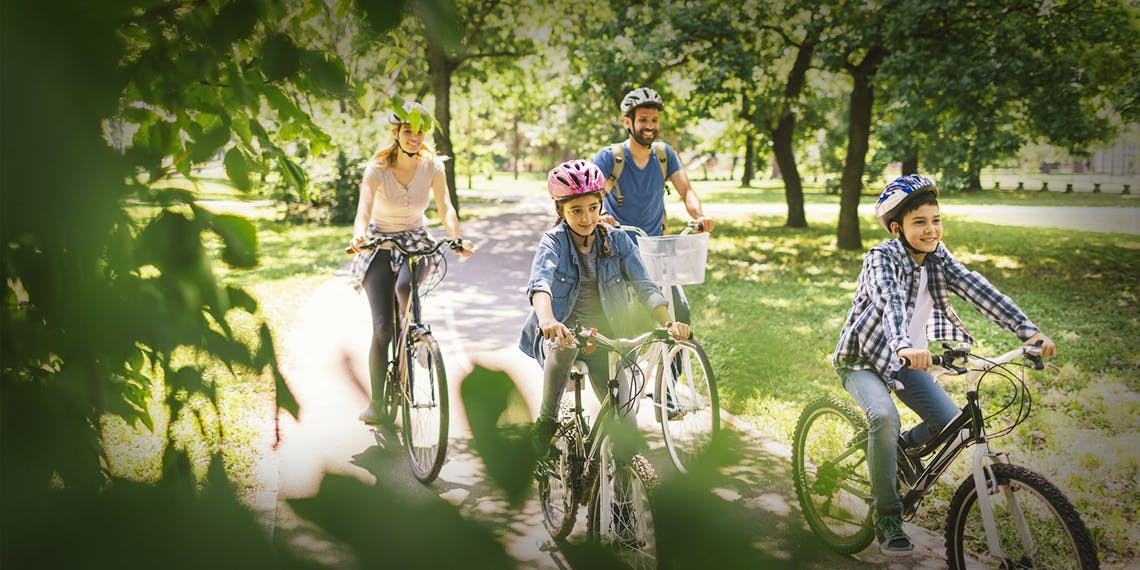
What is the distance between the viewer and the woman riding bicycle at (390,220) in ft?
17.1

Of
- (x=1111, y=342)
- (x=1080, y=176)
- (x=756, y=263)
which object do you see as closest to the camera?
(x=1111, y=342)

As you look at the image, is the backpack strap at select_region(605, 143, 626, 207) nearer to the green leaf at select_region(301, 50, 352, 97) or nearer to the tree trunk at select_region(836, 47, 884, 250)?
the green leaf at select_region(301, 50, 352, 97)

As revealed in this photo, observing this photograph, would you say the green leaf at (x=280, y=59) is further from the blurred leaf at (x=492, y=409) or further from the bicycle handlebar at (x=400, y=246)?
the bicycle handlebar at (x=400, y=246)

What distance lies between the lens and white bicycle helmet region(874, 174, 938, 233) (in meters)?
3.46

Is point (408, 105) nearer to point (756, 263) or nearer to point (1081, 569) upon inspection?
point (1081, 569)

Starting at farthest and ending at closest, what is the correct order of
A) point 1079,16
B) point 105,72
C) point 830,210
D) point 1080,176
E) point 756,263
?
point 830,210 → point 1080,176 → point 756,263 → point 1079,16 → point 105,72

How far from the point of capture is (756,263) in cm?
1532

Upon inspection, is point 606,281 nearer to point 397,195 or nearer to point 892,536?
point 892,536

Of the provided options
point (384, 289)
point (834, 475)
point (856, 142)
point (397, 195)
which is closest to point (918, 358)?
point (834, 475)

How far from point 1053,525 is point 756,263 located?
1258 centimetres

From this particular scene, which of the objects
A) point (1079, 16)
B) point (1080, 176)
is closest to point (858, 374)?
point (1079, 16)

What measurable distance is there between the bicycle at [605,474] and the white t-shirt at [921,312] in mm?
1103

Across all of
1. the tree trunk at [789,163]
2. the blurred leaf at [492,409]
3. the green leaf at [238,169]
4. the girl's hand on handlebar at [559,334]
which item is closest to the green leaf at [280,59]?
the green leaf at [238,169]

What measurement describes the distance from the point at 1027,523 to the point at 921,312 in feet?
3.22
